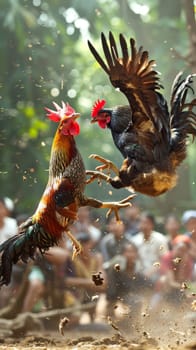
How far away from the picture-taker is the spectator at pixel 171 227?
4662 millimetres

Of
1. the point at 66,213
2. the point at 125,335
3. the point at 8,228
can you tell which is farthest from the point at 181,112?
the point at 8,228

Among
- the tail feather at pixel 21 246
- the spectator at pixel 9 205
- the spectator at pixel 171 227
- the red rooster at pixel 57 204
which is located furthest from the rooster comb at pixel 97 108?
the spectator at pixel 9 205

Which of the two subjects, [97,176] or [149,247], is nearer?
[97,176]

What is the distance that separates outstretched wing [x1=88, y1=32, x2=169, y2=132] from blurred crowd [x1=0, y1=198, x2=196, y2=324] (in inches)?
48.1

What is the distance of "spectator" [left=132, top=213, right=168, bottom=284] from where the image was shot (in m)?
4.36

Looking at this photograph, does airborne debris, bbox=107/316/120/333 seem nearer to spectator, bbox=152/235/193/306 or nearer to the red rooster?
spectator, bbox=152/235/193/306

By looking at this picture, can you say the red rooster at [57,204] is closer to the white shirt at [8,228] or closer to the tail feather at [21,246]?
the tail feather at [21,246]

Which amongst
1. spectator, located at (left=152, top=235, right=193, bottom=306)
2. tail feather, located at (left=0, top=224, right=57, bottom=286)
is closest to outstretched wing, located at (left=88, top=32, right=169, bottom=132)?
tail feather, located at (left=0, top=224, right=57, bottom=286)

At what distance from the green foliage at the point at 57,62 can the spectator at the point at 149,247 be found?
0.66 metres

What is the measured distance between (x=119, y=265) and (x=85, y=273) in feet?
0.79

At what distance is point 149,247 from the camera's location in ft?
14.7

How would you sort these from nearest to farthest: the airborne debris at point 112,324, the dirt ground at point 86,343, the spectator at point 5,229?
the dirt ground at point 86,343
the airborne debris at point 112,324
the spectator at point 5,229

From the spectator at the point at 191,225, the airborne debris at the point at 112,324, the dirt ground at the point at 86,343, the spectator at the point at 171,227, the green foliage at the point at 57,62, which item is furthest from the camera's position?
the green foliage at the point at 57,62

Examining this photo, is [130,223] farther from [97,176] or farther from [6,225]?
[97,176]
